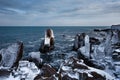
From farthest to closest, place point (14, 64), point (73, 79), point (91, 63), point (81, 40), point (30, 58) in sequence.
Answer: point (81, 40) → point (30, 58) → point (91, 63) → point (14, 64) → point (73, 79)

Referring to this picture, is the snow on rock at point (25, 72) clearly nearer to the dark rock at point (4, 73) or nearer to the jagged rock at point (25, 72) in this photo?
the jagged rock at point (25, 72)

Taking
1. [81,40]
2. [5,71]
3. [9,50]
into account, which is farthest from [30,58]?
[81,40]

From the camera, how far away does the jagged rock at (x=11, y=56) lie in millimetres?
19203

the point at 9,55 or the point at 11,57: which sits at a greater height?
the point at 9,55

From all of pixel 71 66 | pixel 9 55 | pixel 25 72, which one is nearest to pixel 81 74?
pixel 71 66

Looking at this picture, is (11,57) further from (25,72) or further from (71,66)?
(71,66)

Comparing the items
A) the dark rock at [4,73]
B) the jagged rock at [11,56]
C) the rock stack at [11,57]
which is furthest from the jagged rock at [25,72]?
the jagged rock at [11,56]

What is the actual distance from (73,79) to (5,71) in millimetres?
7393

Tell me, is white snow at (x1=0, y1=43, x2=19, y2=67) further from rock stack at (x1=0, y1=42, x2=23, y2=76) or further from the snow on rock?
the snow on rock

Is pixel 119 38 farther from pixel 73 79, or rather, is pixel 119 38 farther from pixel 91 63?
pixel 73 79

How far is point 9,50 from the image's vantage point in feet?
65.7

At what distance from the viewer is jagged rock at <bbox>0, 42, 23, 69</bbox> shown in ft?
63.0

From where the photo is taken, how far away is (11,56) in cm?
1980

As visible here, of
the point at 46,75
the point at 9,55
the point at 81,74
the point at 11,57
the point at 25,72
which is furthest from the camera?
the point at 9,55
